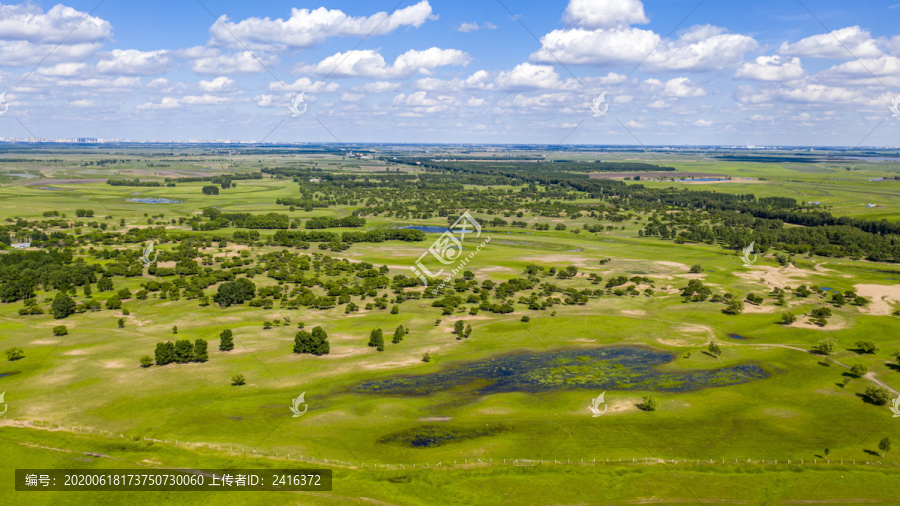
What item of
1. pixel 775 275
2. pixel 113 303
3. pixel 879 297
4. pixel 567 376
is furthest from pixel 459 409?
pixel 775 275

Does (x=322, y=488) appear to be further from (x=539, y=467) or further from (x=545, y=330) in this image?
(x=545, y=330)

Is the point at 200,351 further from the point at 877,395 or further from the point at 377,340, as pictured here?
the point at 877,395

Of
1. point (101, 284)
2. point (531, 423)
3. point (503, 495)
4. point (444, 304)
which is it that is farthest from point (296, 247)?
point (503, 495)

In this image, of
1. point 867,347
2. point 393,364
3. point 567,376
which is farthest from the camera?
point 867,347

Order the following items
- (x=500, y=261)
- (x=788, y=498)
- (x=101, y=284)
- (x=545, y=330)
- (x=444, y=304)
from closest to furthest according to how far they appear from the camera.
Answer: (x=788, y=498), (x=545, y=330), (x=444, y=304), (x=101, y=284), (x=500, y=261)

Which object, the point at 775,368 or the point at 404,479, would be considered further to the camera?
the point at 775,368

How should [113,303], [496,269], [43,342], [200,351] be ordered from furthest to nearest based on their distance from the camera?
[496,269], [113,303], [43,342], [200,351]

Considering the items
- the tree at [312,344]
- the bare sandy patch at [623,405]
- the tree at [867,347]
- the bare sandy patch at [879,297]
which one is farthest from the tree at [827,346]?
the tree at [312,344]

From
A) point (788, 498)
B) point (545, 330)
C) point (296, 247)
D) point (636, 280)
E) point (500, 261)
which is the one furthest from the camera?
point (296, 247)
